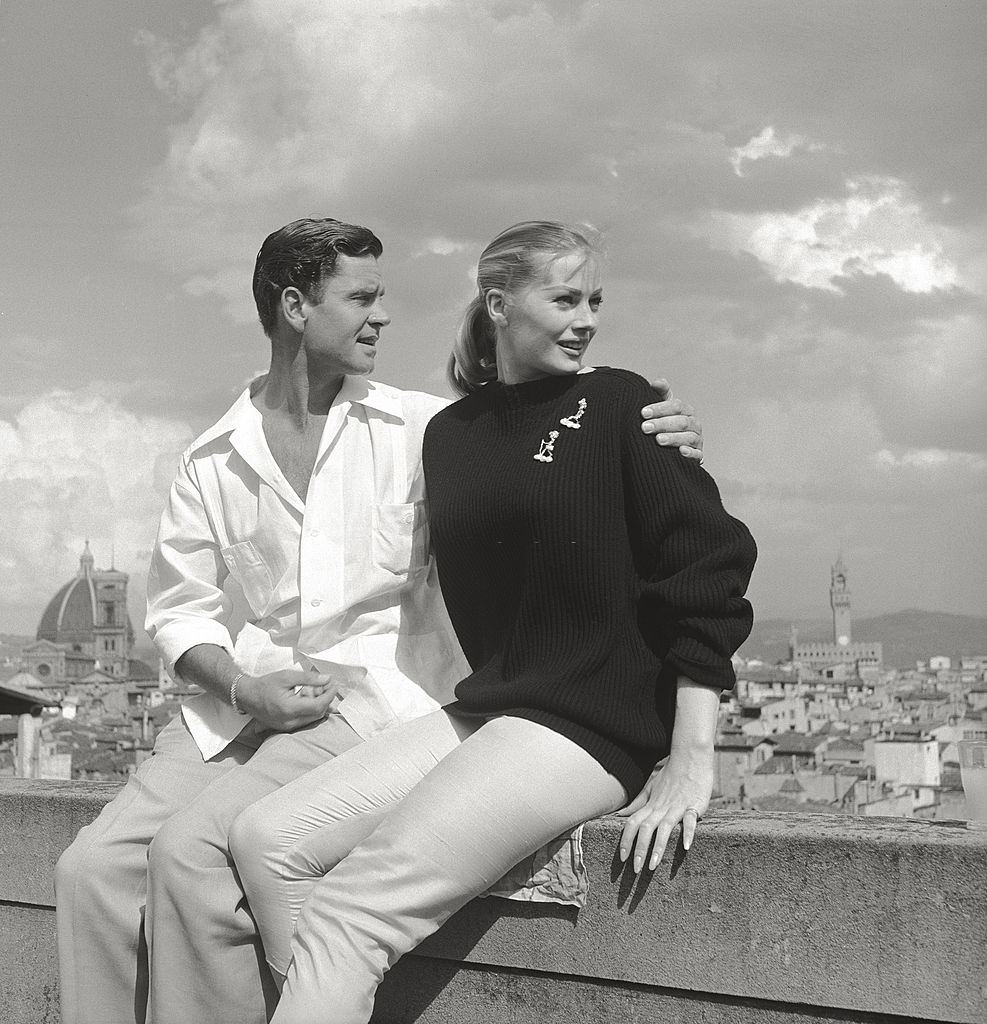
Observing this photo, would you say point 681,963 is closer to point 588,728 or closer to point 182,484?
point 588,728

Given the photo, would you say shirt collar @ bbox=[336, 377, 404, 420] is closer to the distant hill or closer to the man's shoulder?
the man's shoulder

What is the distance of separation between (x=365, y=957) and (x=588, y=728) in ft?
1.54

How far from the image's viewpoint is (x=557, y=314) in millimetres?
2408

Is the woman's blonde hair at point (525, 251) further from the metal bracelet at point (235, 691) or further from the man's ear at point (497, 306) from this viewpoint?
the metal bracelet at point (235, 691)

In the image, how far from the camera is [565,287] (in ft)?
7.88

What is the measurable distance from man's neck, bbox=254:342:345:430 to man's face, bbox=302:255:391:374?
0.10ft

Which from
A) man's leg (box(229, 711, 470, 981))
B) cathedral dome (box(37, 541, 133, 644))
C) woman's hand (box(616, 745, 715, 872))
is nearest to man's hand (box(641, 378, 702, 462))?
woman's hand (box(616, 745, 715, 872))

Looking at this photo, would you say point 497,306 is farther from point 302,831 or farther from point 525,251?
point 302,831

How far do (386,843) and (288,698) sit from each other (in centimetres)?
54

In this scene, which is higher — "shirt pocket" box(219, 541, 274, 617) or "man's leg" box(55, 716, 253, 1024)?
"shirt pocket" box(219, 541, 274, 617)

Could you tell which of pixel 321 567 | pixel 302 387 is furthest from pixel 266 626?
pixel 302 387

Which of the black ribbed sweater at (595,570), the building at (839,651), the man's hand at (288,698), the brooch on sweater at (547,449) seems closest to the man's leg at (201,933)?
the man's hand at (288,698)

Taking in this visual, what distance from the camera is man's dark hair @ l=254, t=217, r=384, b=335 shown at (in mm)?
2787

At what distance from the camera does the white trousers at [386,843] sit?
1988 mm
